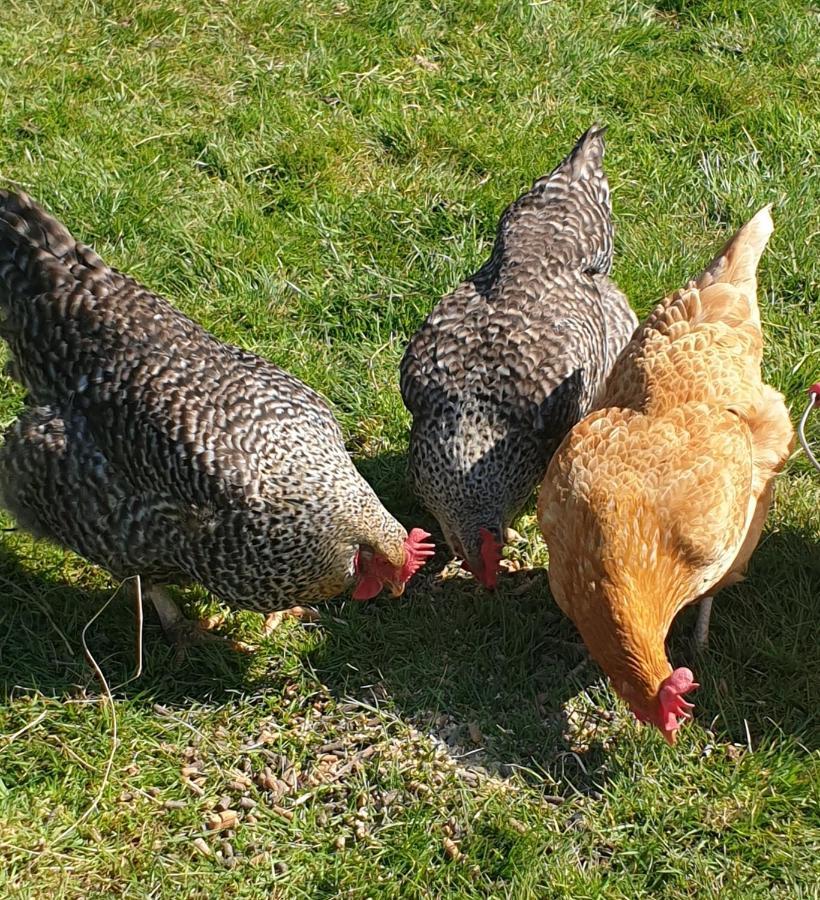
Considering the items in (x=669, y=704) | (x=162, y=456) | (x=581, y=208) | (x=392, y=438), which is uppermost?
(x=581, y=208)

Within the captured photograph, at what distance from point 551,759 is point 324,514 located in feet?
4.33

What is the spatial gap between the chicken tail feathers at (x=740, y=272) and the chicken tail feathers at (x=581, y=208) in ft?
2.05

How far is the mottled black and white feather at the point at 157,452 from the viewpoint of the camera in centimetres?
378

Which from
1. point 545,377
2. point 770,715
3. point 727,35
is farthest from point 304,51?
point 770,715

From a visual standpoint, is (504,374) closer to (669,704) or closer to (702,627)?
(702,627)

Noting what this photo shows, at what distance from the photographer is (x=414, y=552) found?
4102mm

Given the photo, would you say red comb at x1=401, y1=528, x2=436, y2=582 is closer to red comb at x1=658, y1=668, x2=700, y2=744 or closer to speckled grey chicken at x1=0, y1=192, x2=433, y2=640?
speckled grey chicken at x1=0, y1=192, x2=433, y2=640

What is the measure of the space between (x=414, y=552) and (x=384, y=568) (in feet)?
0.48

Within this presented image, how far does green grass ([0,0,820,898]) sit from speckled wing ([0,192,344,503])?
0.88 meters

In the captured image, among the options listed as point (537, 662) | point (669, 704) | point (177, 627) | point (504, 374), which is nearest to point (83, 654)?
point (177, 627)

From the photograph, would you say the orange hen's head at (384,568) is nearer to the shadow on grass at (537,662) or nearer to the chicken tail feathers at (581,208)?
the shadow on grass at (537,662)

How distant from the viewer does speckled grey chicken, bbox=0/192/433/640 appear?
3777 millimetres

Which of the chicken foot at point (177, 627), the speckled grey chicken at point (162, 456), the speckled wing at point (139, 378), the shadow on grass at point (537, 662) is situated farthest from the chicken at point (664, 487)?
the chicken foot at point (177, 627)

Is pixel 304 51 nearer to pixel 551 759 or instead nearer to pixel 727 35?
pixel 727 35
